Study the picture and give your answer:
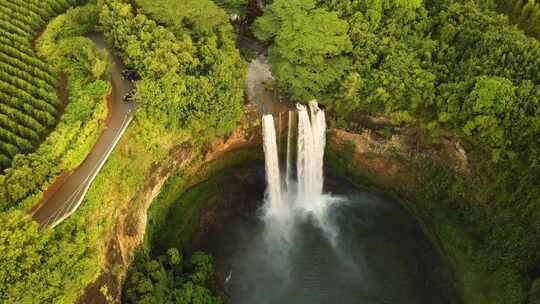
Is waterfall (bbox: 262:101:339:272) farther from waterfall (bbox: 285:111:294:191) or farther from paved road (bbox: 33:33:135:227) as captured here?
paved road (bbox: 33:33:135:227)

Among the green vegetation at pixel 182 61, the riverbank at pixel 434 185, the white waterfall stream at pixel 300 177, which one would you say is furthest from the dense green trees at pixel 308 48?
the riverbank at pixel 434 185

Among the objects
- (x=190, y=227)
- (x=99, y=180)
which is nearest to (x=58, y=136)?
(x=99, y=180)

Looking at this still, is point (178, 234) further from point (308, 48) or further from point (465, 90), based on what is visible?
point (465, 90)

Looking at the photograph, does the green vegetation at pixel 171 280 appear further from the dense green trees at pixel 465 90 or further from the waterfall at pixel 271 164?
the dense green trees at pixel 465 90

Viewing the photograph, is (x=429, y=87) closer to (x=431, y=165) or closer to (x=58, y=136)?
(x=431, y=165)

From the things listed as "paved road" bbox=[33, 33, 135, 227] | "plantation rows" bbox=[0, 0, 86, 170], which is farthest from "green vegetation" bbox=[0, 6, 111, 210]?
"plantation rows" bbox=[0, 0, 86, 170]
